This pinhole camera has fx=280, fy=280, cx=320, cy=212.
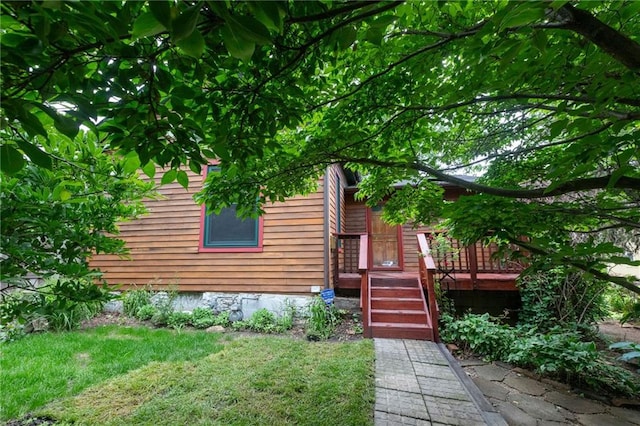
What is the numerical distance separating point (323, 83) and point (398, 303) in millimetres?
4275

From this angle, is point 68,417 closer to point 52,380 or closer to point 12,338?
point 52,380

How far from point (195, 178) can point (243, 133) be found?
5836mm

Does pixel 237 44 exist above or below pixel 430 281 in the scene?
above

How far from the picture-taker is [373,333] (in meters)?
4.38

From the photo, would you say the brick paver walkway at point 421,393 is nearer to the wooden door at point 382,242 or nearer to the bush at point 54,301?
the bush at point 54,301

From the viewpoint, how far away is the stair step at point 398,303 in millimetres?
4898

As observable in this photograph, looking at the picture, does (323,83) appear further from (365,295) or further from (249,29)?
(365,295)

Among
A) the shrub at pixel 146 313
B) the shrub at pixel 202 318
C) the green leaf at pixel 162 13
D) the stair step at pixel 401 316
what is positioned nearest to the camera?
the green leaf at pixel 162 13

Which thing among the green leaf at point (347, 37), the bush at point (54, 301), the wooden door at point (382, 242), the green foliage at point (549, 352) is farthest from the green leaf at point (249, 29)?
the wooden door at point (382, 242)

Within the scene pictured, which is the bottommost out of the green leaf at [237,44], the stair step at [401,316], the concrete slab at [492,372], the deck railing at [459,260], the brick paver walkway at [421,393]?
the concrete slab at [492,372]

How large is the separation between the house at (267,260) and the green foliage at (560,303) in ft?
→ 1.56

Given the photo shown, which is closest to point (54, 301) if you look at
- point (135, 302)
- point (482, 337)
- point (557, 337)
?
point (482, 337)

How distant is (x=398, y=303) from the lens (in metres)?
4.96

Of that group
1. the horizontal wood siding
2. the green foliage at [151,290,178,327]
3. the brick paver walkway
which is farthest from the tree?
the green foliage at [151,290,178,327]
